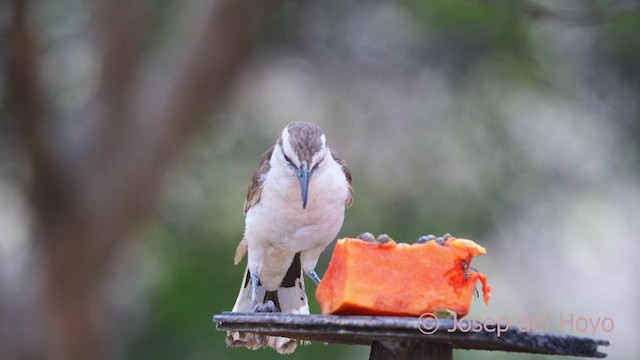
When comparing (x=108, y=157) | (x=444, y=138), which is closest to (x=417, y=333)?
(x=108, y=157)

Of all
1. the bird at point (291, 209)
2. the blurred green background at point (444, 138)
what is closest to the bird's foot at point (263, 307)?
the bird at point (291, 209)

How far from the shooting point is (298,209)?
3.47 metres

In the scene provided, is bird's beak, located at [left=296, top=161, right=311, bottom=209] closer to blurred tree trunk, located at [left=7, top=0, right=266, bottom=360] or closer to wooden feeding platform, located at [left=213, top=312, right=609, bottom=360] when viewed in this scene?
wooden feeding platform, located at [left=213, top=312, right=609, bottom=360]

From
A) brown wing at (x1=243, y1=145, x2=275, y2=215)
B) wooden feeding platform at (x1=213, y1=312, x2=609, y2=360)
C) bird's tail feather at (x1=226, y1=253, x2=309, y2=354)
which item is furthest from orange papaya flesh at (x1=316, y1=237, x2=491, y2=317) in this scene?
bird's tail feather at (x1=226, y1=253, x2=309, y2=354)

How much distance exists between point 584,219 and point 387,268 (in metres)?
4.43

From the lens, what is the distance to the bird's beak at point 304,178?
3344 mm

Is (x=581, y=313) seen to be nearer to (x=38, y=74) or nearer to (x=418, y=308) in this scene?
(x=38, y=74)

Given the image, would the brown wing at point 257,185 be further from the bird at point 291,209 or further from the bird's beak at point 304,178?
the bird's beak at point 304,178

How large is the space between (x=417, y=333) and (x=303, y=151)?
124 centimetres

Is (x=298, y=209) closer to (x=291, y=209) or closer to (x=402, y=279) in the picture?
(x=291, y=209)

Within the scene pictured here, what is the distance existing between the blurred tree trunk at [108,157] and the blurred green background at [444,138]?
26cm

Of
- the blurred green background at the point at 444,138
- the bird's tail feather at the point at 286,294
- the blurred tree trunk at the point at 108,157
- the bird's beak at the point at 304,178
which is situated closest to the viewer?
the bird's beak at the point at 304,178

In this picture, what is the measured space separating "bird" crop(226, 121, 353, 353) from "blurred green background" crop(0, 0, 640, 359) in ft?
9.51

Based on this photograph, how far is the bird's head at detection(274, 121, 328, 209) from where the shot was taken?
342 cm
